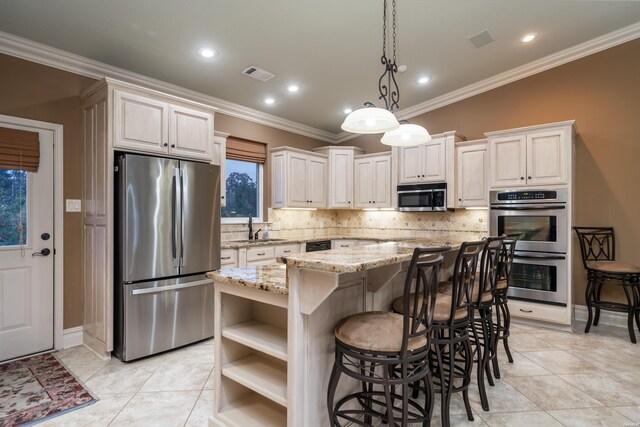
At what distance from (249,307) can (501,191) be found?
344 centimetres

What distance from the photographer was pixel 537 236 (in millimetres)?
3873

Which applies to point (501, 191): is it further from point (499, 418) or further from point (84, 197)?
point (84, 197)

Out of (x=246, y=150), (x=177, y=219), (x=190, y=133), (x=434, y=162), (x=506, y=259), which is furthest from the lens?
(x=246, y=150)

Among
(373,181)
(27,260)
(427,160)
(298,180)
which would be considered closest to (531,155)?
(427,160)

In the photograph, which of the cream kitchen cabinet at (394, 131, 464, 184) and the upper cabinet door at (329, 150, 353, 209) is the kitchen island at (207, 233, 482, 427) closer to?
the cream kitchen cabinet at (394, 131, 464, 184)

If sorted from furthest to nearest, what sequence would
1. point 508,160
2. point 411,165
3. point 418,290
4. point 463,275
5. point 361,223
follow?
point 361,223, point 411,165, point 508,160, point 463,275, point 418,290

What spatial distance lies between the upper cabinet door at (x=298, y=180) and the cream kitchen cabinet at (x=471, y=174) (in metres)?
2.24

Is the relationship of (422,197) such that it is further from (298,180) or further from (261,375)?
(261,375)

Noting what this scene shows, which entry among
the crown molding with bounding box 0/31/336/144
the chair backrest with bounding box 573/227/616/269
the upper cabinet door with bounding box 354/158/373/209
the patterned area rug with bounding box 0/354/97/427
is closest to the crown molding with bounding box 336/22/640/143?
the upper cabinet door with bounding box 354/158/373/209

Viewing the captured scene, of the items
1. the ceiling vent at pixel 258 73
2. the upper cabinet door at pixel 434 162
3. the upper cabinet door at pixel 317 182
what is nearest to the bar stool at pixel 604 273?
the upper cabinet door at pixel 434 162

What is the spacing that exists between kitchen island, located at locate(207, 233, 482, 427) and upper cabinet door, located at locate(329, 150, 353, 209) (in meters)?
3.51

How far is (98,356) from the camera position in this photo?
3055 mm

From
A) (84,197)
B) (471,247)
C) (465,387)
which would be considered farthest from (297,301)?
(84,197)

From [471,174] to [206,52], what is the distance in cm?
358
